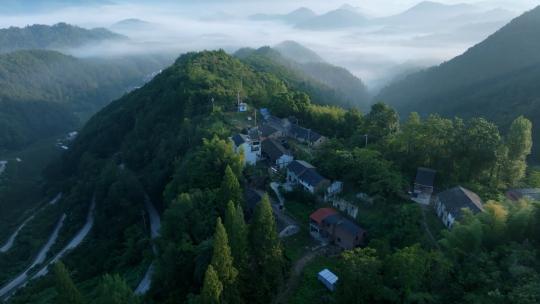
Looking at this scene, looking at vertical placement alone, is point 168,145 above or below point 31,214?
above

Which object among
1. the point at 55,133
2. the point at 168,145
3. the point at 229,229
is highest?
the point at 229,229

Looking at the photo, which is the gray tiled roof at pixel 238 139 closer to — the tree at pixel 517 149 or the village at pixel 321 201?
the village at pixel 321 201

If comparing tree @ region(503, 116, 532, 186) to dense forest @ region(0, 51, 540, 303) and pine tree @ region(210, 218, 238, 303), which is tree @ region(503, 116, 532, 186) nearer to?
dense forest @ region(0, 51, 540, 303)

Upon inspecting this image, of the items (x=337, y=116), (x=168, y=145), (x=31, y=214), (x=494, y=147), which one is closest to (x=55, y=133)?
(x=31, y=214)

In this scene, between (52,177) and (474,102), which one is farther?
(474,102)

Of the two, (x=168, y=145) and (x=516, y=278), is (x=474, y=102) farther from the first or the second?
(x=516, y=278)

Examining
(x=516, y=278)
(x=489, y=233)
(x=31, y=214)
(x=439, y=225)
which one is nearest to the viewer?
(x=516, y=278)

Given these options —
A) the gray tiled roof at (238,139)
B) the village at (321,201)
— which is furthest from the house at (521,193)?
the gray tiled roof at (238,139)

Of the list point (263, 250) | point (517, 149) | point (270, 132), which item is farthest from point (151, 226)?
point (517, 149)
